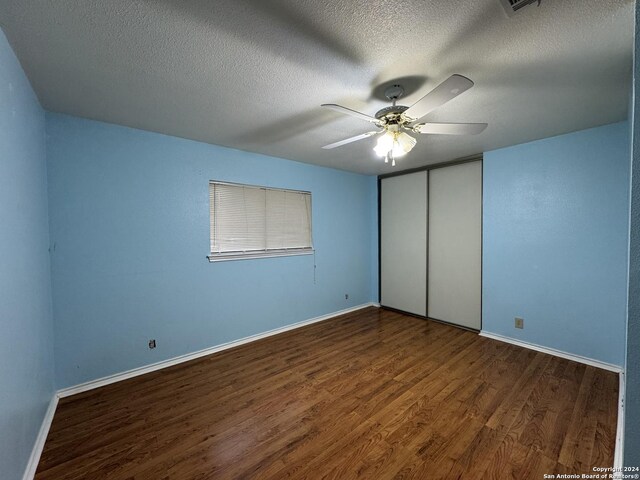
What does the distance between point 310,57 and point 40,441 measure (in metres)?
2.92

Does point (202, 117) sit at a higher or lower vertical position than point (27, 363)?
higher

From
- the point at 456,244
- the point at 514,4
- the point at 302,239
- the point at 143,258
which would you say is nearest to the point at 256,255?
the point at 302,239

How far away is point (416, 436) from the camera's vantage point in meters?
1.77

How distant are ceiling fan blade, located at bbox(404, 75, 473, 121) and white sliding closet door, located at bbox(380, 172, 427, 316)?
2581 mm

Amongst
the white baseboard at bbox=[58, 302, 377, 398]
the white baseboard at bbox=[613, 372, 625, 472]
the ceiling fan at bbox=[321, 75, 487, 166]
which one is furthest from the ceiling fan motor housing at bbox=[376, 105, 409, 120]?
the white baseboard at bbox=[58, 302, 377, 398]

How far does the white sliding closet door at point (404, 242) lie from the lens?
4.12m

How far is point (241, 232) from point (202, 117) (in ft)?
4.53

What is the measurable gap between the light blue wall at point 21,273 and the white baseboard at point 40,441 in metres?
0.05

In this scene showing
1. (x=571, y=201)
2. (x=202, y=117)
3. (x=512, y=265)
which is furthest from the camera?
(x=512, y=265)

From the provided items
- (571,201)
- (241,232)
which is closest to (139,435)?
(241,232)

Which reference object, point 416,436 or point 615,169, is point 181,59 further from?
point 615,169

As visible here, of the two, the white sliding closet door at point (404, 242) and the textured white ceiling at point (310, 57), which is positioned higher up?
the textured white ceiling at point (310, 57)

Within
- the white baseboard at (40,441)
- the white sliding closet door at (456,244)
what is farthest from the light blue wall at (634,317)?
the white sliding closet door at (456,244)

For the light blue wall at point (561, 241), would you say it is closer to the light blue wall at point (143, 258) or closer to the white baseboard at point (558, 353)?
the white baseboard at point (558, 353)
